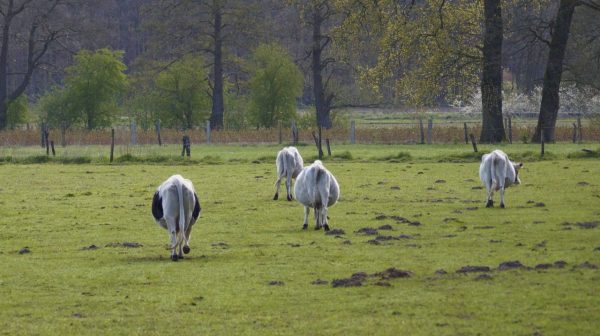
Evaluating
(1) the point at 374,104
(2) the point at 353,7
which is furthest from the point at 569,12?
(1) the point at 374,104

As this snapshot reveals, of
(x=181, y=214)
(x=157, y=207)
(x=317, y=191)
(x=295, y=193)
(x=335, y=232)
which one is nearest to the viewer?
(x=181, y=214)

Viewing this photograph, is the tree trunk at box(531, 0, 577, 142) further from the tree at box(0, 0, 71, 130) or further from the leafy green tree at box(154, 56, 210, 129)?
the tree at box(0, 0, 71, 130)

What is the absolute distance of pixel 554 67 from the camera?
4991cm

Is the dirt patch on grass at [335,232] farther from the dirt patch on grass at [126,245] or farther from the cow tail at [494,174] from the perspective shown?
the cow tail at [494,174]

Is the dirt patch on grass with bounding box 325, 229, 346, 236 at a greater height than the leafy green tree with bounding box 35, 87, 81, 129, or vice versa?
the leafy green tree with bounding box 35, 87, 81, 129

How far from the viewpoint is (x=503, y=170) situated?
2325 centimetres

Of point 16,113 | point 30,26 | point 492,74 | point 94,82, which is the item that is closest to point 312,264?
point 492,74

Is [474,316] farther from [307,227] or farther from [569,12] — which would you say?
[569,12]

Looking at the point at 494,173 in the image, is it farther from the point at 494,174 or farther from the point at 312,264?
the point at 312,264

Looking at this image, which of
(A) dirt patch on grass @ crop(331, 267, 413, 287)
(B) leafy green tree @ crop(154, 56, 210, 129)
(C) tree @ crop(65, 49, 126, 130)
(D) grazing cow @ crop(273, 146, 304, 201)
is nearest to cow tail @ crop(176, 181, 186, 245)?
(A) dirt patch on grass @ crop(331, 267, 413, 287)

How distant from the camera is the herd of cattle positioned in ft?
53.6

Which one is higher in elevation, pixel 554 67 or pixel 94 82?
pixel 554 67

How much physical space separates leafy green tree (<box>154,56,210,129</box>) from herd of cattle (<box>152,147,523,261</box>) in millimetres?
46199

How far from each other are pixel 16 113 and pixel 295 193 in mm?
60061
